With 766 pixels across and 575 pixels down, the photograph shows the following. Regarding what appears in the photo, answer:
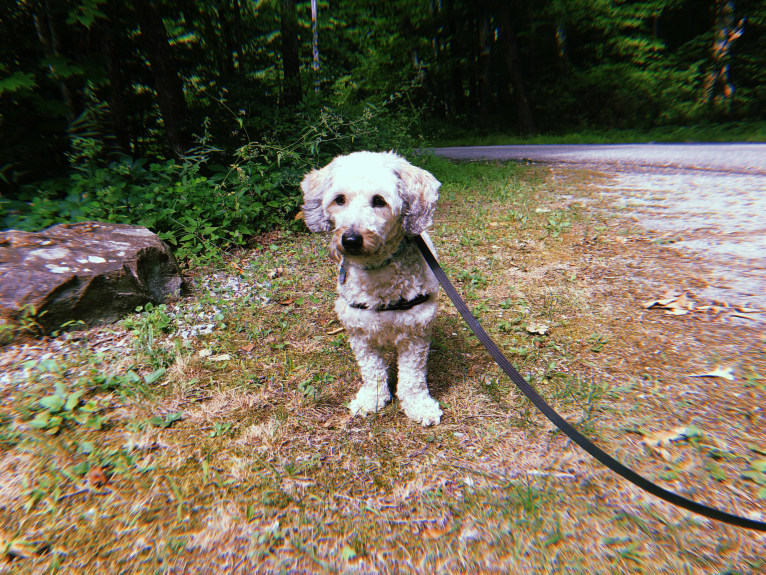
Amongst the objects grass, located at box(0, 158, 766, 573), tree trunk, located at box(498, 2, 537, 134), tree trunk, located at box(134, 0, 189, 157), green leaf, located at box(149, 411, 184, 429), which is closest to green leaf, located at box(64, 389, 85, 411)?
grass, located at box(0, 158, 766, 573)

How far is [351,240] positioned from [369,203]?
1.03ft

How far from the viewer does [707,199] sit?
20.4 feet

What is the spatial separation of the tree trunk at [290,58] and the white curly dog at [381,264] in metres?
5.38

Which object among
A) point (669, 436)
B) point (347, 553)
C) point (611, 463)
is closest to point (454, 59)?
point (669, 436)

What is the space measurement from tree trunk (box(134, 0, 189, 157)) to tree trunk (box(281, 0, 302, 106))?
180 cm

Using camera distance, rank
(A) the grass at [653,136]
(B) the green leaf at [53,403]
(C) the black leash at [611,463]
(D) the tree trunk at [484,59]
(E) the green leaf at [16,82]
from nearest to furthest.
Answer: (C) the black leash at [611,463] < (B) the green leaf at [53,403] < (E) the green leaf at [16,82] < (A) the grass at [653,136] < (D) the tree trunk at [484,59]

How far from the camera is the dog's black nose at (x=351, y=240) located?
208 cm

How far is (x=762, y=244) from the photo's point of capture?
4.42 meters

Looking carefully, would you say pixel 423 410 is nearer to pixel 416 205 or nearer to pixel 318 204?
pixel 416 205

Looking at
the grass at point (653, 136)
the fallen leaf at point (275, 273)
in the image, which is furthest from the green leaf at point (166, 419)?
the grass at point (653, 136)

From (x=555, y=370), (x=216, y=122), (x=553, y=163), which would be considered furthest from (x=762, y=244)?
(x=216, y=122)

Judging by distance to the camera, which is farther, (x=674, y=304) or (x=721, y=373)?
(x=674, y=304)

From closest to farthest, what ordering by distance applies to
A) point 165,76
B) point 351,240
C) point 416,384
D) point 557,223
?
point 351,240 → point 416,384 → point 165,76 → point 557,223

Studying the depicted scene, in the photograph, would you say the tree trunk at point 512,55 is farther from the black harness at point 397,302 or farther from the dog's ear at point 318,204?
the black harness at point 397,302
